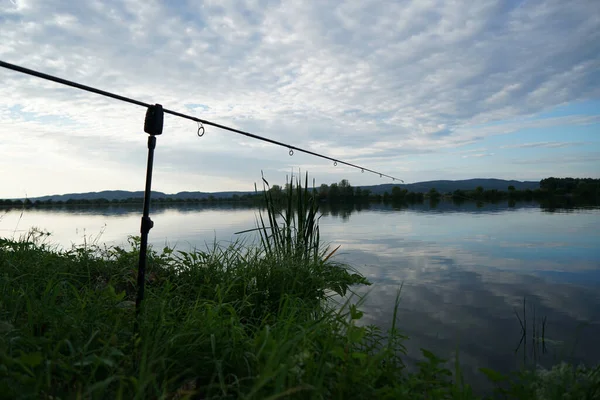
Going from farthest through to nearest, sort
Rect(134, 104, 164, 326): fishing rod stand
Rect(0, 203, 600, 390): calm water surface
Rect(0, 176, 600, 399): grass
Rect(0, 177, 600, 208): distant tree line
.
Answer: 1. Rect(0, 177, 600, 208): distant tree line
2. Rect(0, 203, 600, 390): calm water surface
3. Rect(134, 104, 164, 326): fishing rod stand
4. Rect(0, 176, 600, 399): grass

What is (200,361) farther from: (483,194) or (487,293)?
(483,194)

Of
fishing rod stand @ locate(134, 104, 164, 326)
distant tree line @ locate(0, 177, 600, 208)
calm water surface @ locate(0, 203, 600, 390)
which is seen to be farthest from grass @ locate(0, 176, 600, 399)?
distant tree line @ locate(0, 177, 600, 208)

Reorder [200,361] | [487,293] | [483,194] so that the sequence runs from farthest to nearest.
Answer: [483,194] < [487,293] < [200,361]

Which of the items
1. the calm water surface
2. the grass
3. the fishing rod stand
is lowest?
the calm water surface

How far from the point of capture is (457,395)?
147cm

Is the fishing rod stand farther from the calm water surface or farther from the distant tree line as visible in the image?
the distant tree line

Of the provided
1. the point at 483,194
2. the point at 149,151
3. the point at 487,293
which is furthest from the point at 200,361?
the point at 483,194

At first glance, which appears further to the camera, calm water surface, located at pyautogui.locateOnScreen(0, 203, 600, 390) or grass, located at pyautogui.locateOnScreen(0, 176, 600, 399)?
calm water surface, located at pyautogui.locateOnScreen(0, 203, 600, 390)

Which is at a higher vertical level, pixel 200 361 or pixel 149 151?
pixel 149 151

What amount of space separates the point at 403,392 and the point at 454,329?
8.23ft

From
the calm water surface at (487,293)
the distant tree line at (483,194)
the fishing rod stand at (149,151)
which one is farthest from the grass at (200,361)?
the distant tree line at (483,194)

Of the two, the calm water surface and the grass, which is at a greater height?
the grass

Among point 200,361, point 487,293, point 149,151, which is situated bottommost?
point 487,293

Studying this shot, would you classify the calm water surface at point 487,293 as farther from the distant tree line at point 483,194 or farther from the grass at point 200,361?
the distant tree line at point 483,194
